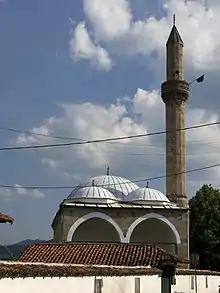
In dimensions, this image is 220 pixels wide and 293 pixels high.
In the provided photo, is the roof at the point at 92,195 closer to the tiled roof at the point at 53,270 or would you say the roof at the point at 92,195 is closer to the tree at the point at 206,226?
the tree at the point at 206,226

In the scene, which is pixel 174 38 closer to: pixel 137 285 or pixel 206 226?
pixel 206 226

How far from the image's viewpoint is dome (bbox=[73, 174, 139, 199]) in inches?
1342

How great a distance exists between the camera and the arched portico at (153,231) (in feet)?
101

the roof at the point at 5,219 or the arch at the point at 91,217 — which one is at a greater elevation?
the arch at the point at 91,217

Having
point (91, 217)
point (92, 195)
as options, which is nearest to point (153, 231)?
point (92, 195)

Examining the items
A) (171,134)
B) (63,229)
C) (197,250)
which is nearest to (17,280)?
(63,229)

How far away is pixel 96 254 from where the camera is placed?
18062 millimetres

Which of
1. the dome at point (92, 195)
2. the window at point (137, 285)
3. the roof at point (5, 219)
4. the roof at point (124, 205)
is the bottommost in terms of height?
the window at point (137, 285)

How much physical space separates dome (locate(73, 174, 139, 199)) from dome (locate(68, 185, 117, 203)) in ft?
6.86

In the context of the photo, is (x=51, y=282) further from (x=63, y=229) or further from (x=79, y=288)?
(x=63, y=229)

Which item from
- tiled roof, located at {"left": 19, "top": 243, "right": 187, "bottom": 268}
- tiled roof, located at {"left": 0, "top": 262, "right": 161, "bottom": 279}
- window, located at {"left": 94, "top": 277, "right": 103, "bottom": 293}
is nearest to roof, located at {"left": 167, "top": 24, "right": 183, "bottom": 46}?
tiled roof, located at {"left": 19, "top": 243, "right": 187, "bottom": 268}

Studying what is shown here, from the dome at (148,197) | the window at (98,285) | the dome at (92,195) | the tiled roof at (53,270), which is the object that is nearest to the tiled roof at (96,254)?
the tiled roof at (53,270)

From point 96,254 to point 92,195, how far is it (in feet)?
41.9

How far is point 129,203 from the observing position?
1236 inches
